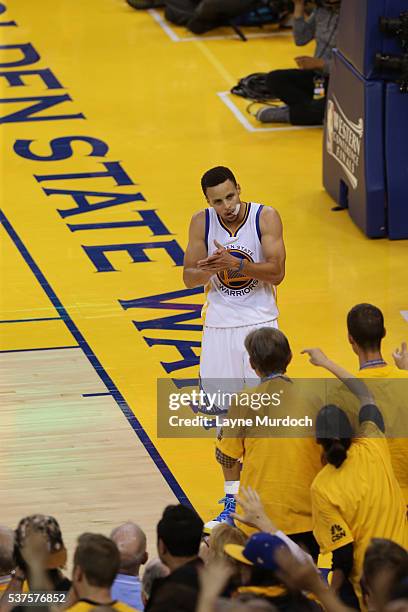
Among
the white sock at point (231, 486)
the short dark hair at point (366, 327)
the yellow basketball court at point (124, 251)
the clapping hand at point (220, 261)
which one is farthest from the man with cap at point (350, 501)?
the yellow basketball court at point (124, 251)

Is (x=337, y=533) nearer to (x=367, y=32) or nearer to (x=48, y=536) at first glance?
(x=48, y=536)

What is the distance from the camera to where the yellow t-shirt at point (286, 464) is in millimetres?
5965

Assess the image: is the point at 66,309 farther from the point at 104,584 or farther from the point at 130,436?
the point at 104,584

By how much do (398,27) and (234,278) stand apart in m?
4.03

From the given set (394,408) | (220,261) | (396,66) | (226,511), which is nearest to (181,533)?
(394,408)

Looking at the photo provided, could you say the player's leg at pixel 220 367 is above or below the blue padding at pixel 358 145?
below

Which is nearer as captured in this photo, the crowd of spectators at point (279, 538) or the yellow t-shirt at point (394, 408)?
the crowd of spectators at point (279, 538)

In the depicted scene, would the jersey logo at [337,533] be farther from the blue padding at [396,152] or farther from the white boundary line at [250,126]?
the white boundary line at [250,126]

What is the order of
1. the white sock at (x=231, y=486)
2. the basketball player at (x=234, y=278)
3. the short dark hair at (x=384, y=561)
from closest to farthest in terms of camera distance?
the short dark hair at (x=384, y=561)
the white sock at (x=231, y=486)
the basketball player at (x=234, y=278)

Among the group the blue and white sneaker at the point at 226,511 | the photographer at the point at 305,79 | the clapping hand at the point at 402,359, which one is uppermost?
the photographer at the point at 305,79

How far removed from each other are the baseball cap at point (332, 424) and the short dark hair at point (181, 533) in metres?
0.69

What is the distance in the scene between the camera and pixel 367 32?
10.9 m

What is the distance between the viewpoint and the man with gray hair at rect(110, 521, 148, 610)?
18.4 feet

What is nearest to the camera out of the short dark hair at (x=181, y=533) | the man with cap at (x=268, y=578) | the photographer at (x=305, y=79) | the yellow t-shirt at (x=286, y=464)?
the man with cap at (x=268, y=578)
